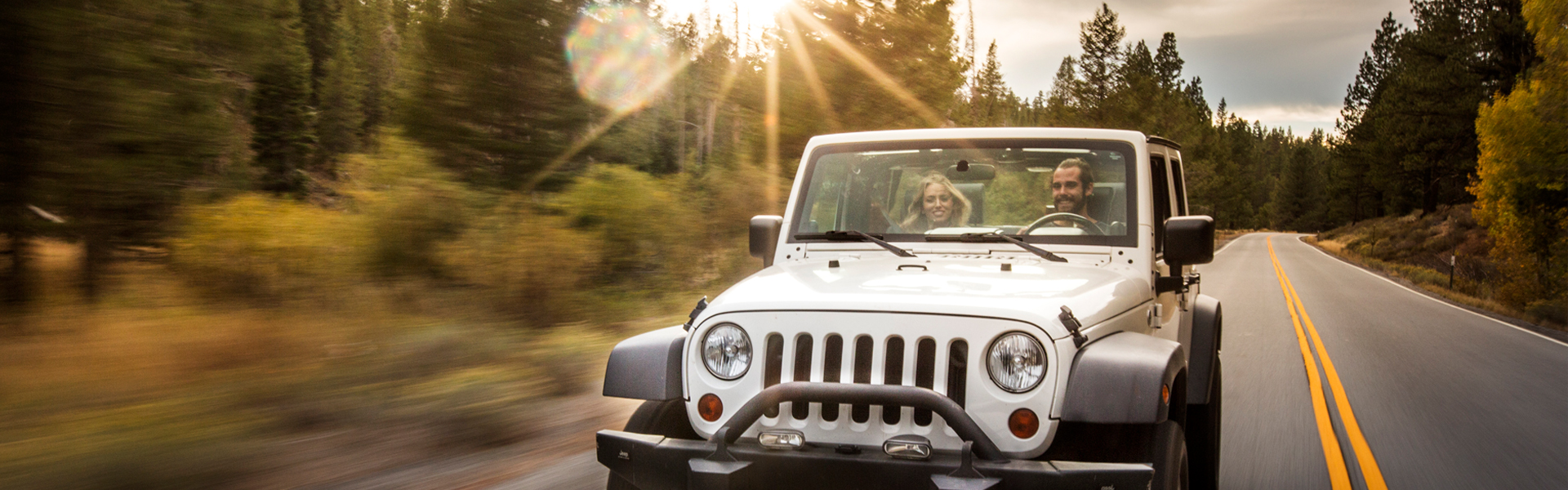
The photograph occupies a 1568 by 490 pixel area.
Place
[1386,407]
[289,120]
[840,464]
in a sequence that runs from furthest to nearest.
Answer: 1. [289,120]
2. [1386,407]
3. [840,464]

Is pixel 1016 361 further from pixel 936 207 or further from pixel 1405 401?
pixel 1405 401

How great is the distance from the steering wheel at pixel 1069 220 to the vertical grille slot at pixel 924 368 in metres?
1.37

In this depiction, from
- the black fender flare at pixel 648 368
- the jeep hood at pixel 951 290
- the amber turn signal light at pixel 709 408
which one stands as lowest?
the amber turn signal light at pixel 709 408

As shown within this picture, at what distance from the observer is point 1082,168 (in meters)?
3.92

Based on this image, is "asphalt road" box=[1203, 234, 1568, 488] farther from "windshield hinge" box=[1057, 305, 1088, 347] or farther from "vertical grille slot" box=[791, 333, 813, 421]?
"vertical grille slot" box=[791, 333, 813, 421]

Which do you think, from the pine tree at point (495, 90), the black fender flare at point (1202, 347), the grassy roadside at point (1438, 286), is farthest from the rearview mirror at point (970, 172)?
the grassy roadside at point (1438, 286)

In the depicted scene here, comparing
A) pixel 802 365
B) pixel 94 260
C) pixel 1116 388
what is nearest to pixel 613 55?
pixel 94 260

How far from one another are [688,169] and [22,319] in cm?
1095

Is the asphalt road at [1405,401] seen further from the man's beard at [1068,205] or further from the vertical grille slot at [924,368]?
the vertical grille slot at [924,368]

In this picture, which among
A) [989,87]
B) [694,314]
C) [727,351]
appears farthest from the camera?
[989,87]

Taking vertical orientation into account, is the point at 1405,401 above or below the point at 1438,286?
above

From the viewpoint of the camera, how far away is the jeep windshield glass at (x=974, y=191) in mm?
3854

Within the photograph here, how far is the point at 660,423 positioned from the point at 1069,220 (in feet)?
6.31

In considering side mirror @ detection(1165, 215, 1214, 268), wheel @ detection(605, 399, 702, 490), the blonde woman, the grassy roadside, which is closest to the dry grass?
wheel @ detection(605, 399, 702, 490)
